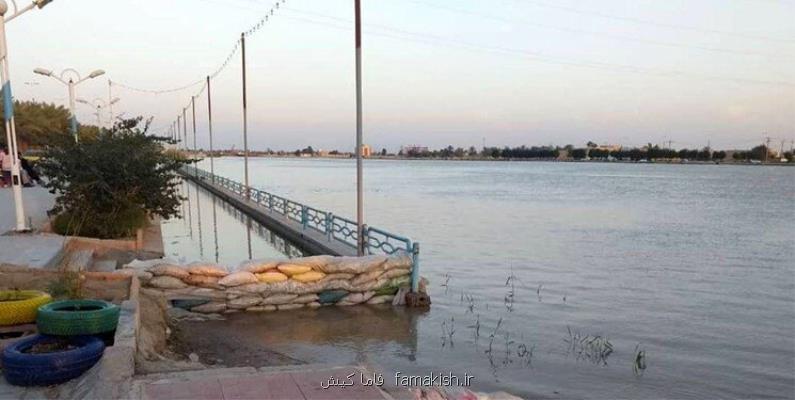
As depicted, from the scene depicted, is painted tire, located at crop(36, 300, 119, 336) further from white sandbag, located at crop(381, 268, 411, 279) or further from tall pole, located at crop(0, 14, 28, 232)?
tall pole, located at crop(0, 14, 28, 232)

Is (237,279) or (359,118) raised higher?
(359,118)

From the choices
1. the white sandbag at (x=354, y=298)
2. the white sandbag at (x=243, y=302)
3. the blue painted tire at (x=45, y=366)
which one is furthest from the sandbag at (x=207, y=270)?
the blue painted tire at (x=45, y=366)

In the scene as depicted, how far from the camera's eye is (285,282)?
33.8ft

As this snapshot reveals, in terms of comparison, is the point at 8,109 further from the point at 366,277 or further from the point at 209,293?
the point at 366,277

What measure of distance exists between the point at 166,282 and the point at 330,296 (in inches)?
101

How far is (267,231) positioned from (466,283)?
35.5 feet

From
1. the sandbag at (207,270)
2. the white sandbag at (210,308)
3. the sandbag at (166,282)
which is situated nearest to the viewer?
the sandbag at (166,282)

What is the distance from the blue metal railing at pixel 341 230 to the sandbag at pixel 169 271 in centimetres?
367

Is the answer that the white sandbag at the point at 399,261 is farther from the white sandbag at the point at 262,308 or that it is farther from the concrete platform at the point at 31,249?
the concrete platform at the point at 31,249

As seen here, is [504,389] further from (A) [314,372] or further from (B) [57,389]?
(B) [57,389]

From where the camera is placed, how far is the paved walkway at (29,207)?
48.2 feet

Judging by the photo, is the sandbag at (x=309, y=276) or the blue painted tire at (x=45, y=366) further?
the sandbag at (x=309, y=276)

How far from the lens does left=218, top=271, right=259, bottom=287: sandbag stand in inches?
395

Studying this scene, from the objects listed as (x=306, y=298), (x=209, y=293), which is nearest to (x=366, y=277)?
(x=306, y=298)
